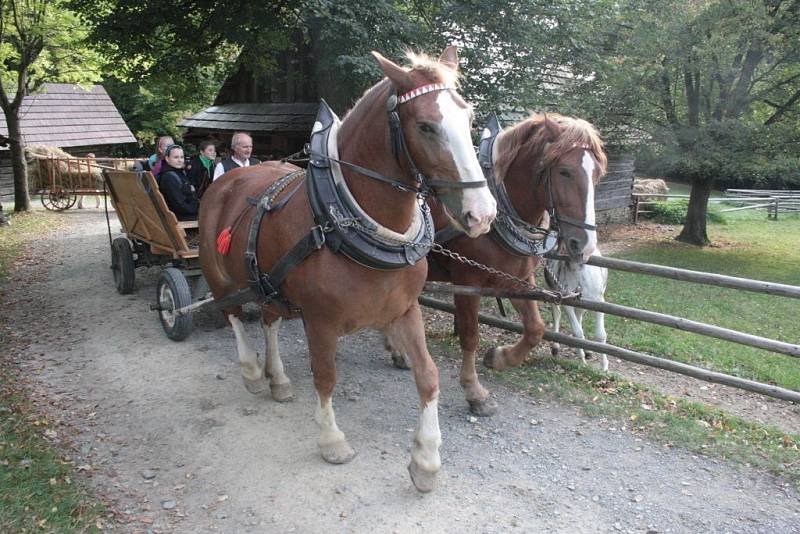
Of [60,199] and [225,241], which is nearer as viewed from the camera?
[225,241]

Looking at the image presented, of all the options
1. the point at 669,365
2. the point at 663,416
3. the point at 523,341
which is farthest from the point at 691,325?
the point at 523,341

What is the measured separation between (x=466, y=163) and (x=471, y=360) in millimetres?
2226

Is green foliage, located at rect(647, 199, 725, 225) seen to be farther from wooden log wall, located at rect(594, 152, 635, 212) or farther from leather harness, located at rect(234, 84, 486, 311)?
leather harness, located at rect(234, 84, 486, 311)

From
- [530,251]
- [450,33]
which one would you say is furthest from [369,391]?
[450,33]

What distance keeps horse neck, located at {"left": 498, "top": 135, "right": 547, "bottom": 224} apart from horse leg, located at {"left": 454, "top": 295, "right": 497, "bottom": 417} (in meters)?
0.74

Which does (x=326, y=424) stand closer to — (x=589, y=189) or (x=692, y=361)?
(x=589, y=189)

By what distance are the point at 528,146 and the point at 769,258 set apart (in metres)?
12.7

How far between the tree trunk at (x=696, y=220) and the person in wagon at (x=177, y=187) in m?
13.0

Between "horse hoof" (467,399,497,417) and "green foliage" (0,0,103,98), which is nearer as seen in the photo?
"horse hoof" (467,399,497,417)

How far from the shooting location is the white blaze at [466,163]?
A: 2.61 m

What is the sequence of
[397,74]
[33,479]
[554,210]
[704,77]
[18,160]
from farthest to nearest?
[18,160], [704,77], [554,210], [33,479], [397,74]

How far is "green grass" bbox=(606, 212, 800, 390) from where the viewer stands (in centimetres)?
664

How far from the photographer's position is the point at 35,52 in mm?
14805

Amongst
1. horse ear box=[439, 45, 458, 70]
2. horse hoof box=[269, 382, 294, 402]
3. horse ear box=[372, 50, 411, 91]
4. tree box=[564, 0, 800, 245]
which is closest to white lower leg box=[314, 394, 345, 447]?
horse hoof box=[269, 382, 294, 402]
